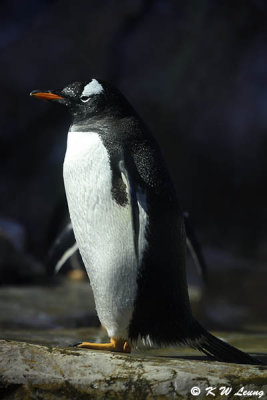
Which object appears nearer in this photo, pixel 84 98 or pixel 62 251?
pixel 84 98

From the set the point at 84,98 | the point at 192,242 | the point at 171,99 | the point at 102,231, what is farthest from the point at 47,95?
the point at 171,99

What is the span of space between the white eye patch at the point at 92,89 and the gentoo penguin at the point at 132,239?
0.17 meters

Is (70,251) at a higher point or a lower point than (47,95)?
lower

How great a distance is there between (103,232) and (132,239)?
121mm

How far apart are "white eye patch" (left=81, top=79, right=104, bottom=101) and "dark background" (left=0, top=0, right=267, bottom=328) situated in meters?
5.10

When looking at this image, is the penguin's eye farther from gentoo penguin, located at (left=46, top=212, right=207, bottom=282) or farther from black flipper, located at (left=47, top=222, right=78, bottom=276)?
black flipper, located at (left=47, top=222, right=78, bottom=276)

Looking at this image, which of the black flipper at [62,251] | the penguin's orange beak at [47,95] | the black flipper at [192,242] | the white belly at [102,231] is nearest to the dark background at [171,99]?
the black flipper at [62,251]

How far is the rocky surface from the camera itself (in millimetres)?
1923

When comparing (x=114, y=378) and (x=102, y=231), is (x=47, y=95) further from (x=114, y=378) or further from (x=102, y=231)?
(x=114, y=378)

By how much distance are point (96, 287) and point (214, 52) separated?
6.56 metres

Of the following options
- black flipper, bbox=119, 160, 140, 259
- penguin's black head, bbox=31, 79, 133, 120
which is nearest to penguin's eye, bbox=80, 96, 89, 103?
penguin's black head, bbox=31, 79, 133, 120

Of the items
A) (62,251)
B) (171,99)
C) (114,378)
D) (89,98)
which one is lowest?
(114,378)

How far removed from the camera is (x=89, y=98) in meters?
2.57

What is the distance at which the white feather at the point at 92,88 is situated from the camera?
2.54m
